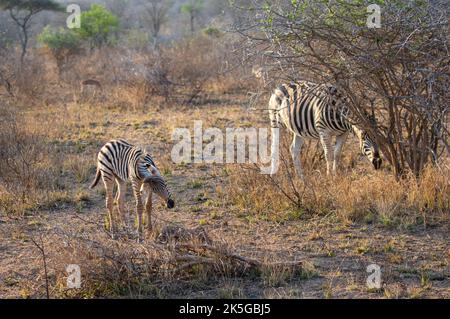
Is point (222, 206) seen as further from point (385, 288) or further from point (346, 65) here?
point (385, 288)

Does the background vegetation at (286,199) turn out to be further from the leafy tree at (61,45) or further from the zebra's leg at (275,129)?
the leafy tree at (61,45)

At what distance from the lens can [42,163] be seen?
863 cm

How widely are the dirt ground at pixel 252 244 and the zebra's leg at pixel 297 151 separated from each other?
3.05ft

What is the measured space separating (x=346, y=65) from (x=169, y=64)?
8563 mm

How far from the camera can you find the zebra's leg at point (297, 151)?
25.7 feet

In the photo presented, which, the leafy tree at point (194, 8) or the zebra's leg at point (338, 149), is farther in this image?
the leafy tree at point (194, 8)

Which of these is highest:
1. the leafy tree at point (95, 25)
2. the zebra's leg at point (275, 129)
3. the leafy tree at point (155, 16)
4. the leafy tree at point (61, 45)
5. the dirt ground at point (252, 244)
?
the leafy tree at point (155, 16)

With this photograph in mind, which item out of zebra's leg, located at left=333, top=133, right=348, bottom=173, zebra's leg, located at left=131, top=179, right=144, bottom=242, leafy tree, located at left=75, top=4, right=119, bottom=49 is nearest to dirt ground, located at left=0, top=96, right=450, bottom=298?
zebra's leg, located at left=131, top=179, right=144, bottom=242

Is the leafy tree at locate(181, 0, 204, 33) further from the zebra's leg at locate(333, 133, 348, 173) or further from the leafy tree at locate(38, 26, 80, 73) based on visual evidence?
the zebra's leg at locate(333, 133, 348, 173)

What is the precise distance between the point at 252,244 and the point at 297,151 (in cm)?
249

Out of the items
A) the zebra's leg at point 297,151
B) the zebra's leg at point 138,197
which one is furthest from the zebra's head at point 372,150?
the zebra's leg at point 138,197

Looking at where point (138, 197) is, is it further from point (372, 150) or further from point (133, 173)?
point (372, 150)

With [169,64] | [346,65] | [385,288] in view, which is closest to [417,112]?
[346,65]
